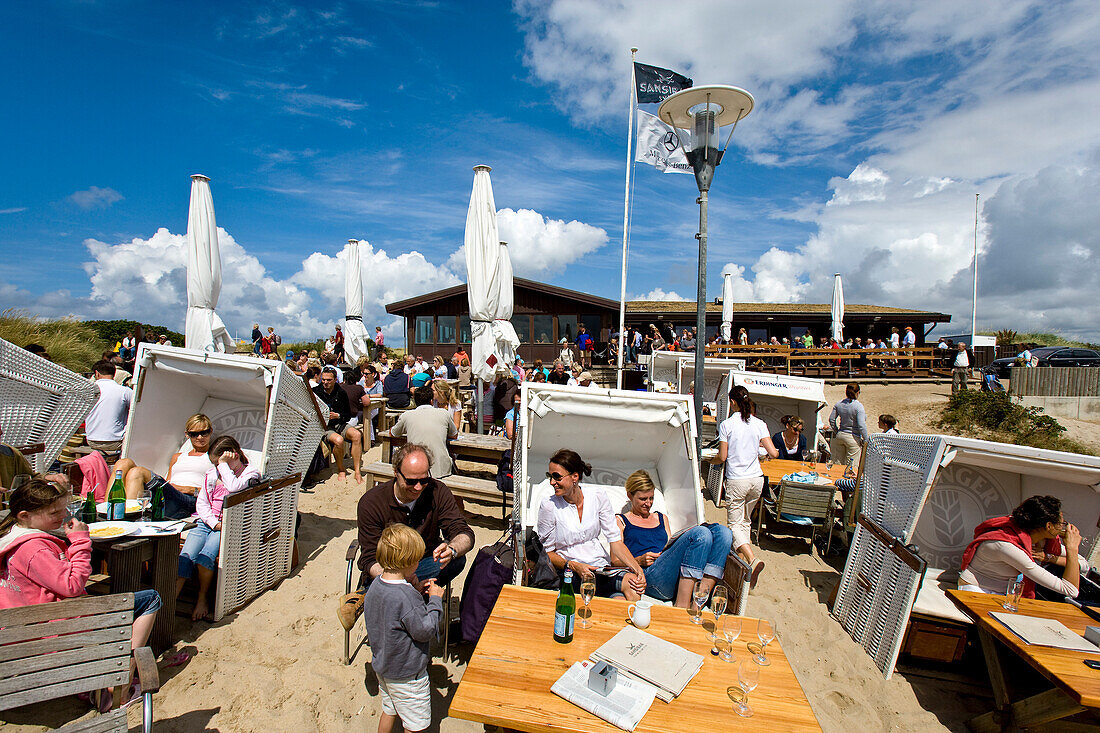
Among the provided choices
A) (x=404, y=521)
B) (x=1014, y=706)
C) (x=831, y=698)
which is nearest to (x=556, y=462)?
(x=404, y=521)

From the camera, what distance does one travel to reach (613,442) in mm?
5227

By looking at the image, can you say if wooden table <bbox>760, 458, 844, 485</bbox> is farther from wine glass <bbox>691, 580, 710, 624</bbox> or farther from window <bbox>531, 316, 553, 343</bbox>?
window <bbox>531, 316, 553, 343</bbox>

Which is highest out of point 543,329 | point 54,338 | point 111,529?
point 543,329

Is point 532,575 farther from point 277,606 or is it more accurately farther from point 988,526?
point 988,526

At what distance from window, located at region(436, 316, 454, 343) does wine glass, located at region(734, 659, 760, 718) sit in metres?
19.1

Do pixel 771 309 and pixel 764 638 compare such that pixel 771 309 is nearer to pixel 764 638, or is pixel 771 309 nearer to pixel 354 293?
pixel 354 293

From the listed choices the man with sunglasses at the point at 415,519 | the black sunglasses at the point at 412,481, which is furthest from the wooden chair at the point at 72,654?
the black sunglasses at the point at 412,481

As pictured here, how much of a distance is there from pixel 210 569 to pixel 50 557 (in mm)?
1361

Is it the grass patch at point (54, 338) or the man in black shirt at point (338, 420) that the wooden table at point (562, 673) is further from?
the grass patch at point (54, 338)

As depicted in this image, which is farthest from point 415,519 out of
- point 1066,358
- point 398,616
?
point 1066,358

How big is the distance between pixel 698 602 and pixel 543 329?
17733mm

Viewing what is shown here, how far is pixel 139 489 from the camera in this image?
4.07m

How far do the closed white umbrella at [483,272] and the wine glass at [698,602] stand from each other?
4.73m

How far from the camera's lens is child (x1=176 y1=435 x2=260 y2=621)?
12.3 ft
